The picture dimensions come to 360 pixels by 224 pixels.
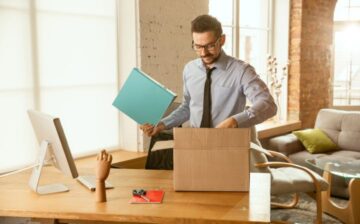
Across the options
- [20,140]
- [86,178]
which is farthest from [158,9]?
[86,178]

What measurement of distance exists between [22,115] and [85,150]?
0.70m

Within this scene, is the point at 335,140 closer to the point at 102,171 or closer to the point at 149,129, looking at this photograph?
the point at 149,129

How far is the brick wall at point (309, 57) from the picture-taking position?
6340 millimetres

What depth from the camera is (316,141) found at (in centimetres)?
535

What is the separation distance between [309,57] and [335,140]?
1478 mm

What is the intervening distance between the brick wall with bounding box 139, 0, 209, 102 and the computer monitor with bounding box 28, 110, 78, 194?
189 centimetres

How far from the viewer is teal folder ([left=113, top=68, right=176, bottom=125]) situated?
2330 millimetres

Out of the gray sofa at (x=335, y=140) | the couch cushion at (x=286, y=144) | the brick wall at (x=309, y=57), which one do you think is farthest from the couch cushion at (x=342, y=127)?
the brick wall at (x=309, y=57)

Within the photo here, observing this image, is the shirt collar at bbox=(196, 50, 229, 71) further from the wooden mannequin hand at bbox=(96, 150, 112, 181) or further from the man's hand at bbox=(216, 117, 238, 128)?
the wooden mannequin hand at bbox=(96, 150, 112, 181)

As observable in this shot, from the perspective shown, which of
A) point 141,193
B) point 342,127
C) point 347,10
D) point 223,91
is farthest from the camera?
point 347,10

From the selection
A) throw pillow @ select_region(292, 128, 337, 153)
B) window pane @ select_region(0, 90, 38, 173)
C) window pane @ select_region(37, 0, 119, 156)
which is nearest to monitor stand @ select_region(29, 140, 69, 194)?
window pane @ select_region(0, 90, 38, 173)

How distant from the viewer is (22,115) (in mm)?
3318

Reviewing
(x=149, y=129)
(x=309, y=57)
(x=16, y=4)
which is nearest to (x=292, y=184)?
(x=149, y=129)

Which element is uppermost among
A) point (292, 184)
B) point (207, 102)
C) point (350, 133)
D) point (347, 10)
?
point (347, 10)
